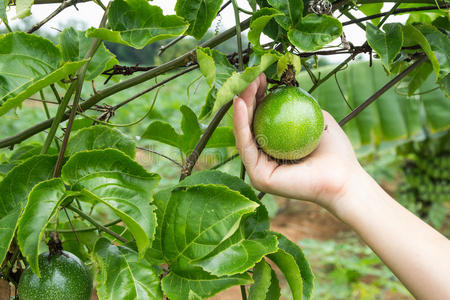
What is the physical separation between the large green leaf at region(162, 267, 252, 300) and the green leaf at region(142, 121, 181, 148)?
312 millimetres

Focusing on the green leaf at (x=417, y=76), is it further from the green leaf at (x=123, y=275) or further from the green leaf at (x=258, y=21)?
the green leaf at (x=123, y=275)

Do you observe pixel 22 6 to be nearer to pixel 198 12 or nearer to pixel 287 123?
pixel 198 12

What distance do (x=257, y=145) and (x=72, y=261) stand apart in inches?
13.8

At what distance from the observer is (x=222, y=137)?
0.83 m

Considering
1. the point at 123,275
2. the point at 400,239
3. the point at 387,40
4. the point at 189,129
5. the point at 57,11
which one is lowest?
the point at 400,239

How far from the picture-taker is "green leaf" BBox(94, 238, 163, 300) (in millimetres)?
540

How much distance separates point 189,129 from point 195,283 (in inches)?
13.2

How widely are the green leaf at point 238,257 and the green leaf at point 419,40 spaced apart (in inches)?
14.6

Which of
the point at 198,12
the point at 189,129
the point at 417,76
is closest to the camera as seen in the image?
the point at 198,12

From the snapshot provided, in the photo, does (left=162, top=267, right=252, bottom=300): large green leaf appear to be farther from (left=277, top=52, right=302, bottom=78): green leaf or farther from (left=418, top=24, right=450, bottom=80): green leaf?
(left=418, top=24, right=450, bottom=80): green leaf

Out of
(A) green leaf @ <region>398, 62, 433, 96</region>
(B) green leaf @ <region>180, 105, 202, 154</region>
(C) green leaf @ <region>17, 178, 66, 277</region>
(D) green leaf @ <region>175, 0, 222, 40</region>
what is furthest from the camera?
(A) green leaf @ <region>398, 62, 433, 96</region>

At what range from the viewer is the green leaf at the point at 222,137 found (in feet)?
2.69

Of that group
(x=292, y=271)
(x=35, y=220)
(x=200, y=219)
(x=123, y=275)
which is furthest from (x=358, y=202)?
(x=35, y=220)

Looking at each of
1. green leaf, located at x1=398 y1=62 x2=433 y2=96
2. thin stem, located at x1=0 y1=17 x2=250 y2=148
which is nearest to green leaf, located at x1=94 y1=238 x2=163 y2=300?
thin stem, located at x1=0 y1=17 x2=250 y2=148
